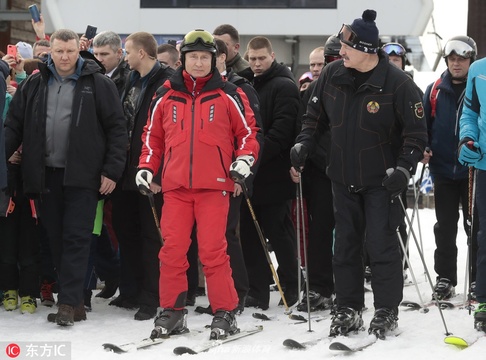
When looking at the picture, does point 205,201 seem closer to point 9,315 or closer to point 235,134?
point 235,134

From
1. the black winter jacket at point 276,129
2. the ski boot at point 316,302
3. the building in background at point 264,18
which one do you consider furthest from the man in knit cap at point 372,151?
the building in background at point 264,18

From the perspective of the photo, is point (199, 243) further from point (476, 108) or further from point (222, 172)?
point (476, 108)

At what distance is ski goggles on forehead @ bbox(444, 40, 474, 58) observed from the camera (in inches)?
294

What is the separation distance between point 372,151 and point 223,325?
143 centimetres

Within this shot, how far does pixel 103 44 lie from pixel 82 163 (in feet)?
4.34

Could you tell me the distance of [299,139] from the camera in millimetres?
6441

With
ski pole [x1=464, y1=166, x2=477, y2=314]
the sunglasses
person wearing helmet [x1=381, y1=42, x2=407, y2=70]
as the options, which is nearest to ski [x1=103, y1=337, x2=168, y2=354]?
the sunglasses

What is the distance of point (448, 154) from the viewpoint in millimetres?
7480

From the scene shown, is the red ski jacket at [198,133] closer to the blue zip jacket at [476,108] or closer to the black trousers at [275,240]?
the black trousers at [275,240]

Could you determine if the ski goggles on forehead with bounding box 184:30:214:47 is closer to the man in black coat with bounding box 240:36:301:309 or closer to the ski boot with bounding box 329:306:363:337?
the man in black coat with bounding box 240:36:301:309

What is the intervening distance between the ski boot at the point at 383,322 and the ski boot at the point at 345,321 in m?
0.16

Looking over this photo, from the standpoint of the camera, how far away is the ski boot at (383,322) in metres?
5.96

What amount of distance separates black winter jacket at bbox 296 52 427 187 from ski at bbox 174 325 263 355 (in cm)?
112

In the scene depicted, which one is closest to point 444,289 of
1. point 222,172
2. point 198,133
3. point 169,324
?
point 222,172
